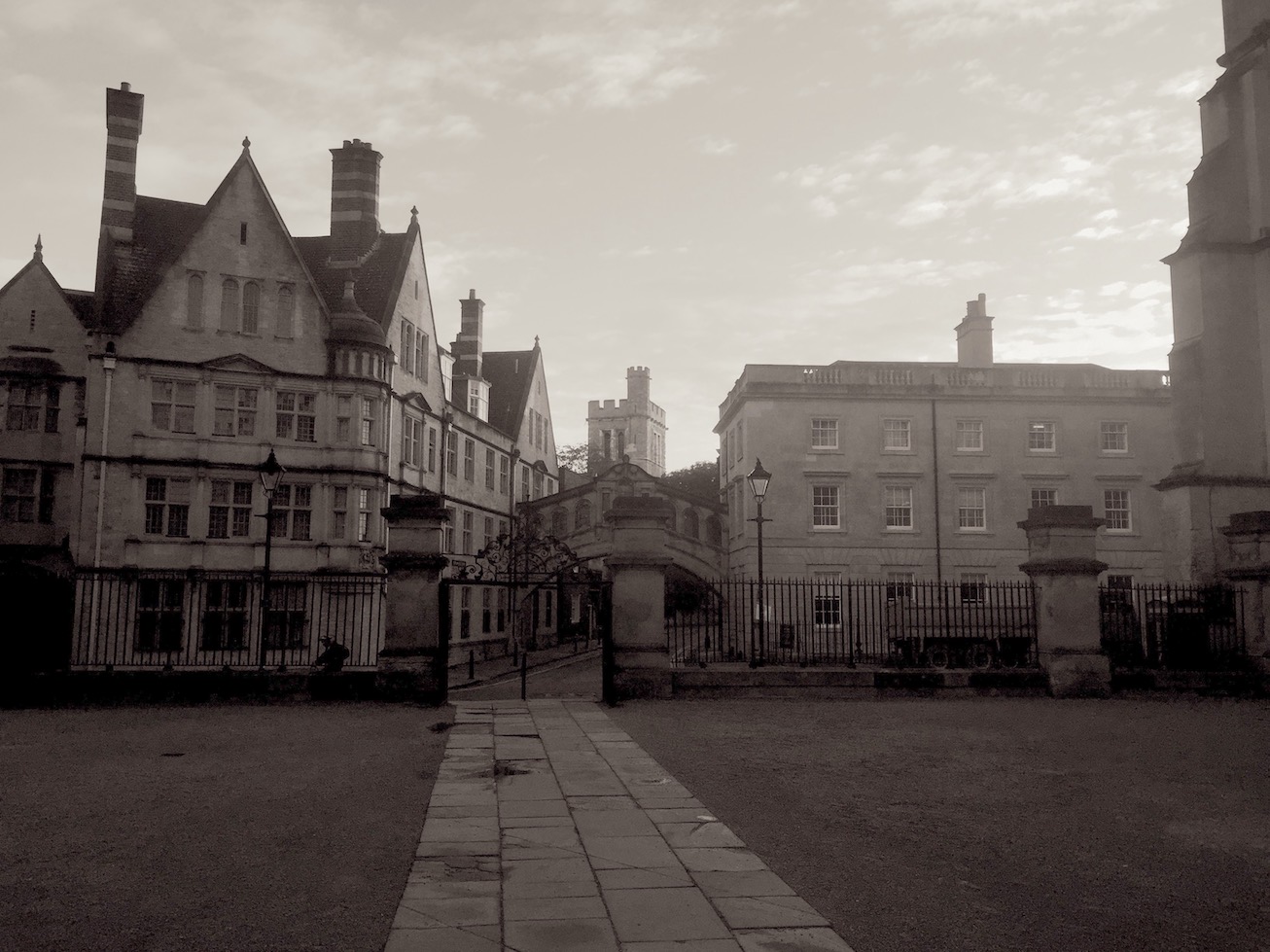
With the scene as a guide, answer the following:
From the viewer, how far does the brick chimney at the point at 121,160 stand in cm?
3080

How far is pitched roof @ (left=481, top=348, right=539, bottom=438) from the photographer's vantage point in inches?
1913

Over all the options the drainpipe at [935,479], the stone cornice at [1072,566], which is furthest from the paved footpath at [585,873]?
the drainpipe at [935,479]

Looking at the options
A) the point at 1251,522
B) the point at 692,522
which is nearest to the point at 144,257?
the point at 692,522

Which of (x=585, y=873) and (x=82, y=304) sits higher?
(x=82, y=304)

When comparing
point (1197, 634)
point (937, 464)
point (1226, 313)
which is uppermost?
point (1226, 313)

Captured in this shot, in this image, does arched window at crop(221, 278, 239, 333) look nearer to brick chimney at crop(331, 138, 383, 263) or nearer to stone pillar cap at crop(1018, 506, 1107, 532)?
brick chimney at crop(331, 138, 383, 263)

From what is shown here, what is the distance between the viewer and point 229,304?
1204 inches

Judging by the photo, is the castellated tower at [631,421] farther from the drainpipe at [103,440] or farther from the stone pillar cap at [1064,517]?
the stone pillar cap at [1064,517]

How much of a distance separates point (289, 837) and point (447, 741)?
466cm

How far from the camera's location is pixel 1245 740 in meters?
12.0

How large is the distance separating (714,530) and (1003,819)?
38.0 metres

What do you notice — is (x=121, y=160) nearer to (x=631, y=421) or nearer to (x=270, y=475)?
(x=270, y=475)

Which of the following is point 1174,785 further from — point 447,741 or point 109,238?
point 109,238

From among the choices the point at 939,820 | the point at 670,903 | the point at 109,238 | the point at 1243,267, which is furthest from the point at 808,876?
the point at 109,238
